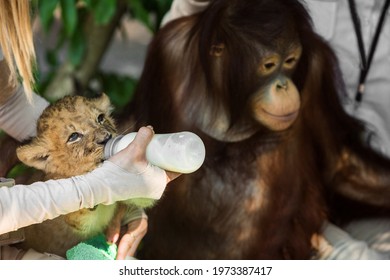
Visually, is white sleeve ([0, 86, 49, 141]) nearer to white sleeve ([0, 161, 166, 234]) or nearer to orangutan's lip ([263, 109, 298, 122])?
white sleeve ([0, 161, 166, 234])

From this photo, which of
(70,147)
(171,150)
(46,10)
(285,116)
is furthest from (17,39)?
(285,116)

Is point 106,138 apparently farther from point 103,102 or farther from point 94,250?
point 94,250

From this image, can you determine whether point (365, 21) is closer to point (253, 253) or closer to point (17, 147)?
point (253, 253)

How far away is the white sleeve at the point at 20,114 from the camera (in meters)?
1.45

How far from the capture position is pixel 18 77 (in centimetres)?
146

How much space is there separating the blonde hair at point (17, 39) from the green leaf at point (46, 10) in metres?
0.05

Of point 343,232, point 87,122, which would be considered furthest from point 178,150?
point 343,232

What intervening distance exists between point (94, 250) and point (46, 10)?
42 centimetres

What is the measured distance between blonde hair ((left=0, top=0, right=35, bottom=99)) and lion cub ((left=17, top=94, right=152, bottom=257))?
7cm

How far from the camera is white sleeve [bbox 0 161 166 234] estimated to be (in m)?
1.37

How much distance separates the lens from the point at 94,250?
4.92 ft

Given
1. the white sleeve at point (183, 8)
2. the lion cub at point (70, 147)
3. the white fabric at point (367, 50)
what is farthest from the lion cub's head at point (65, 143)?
the white fabric at point (367, 50)

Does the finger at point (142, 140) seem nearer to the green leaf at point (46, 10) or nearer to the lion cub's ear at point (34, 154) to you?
the lion cub's ear at point (34, 154)
